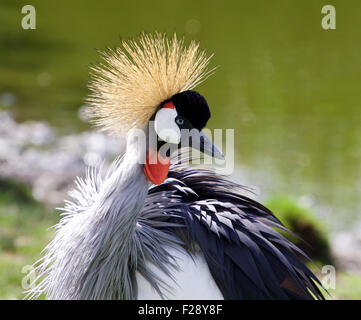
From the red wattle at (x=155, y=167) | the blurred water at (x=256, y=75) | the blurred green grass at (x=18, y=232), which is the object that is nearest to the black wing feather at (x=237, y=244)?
the red wattle at (x=155, y=167)

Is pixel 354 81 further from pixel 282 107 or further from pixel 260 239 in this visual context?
pixel 260 239

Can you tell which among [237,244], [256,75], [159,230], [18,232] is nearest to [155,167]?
[159,230]

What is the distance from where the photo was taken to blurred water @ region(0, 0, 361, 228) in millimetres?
4938

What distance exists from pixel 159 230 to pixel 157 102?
43 cm

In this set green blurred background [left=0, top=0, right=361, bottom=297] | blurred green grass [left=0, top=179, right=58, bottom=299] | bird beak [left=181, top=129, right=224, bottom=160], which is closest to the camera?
bird beak [left=181, top=129, right=224, bottom=160]

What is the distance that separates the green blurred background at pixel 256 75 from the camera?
4.89 meters

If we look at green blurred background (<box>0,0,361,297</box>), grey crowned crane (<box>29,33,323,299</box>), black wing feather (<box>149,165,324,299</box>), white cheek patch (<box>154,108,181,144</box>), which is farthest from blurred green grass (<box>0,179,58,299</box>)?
white cheek patch (<box>154,108,181,144</box>)

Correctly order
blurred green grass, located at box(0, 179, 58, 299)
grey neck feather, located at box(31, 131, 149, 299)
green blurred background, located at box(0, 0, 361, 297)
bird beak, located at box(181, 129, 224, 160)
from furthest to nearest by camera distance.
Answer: green blurred background, located at box(0, 0, 361, 297)
blurred green grass, located at box(0, 179, 58, 299)
bird beak, located at box(181, 129, 224, 160)
grey neck feather, located at box(31, 131, 149, 299)

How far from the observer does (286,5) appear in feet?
33.4

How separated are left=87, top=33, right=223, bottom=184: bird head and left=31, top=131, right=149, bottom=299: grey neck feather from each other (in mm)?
Answer: 69

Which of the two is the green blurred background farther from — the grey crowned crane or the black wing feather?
the black wing feather

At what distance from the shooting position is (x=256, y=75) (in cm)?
702

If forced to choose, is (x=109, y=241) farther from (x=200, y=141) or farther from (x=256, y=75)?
(x=256, y=75)

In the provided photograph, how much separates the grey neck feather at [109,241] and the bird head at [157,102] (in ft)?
0.23
